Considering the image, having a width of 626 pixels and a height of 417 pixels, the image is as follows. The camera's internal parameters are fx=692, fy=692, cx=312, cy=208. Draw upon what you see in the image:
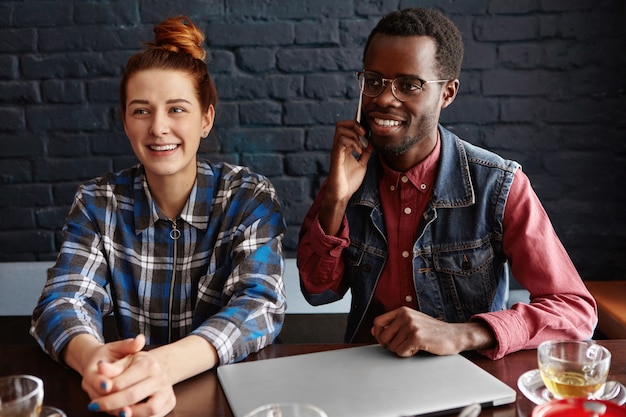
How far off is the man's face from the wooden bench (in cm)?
94

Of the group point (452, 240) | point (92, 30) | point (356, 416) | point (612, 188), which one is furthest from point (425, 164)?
point (92, 30)

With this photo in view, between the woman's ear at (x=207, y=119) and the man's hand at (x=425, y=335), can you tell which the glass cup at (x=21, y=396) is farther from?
the woman's ear at (x=207, y=119)

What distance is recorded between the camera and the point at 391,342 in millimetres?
1149

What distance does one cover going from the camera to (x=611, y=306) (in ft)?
6.88

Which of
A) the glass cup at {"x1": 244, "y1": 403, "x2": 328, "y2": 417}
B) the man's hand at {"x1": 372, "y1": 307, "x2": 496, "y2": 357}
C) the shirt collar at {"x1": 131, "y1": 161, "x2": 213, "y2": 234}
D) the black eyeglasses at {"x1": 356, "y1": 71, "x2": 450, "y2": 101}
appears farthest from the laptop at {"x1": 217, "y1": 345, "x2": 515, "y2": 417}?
the black eyeglasses at {"x1": 356, "y1": 71, "x2": 450, "y2": 101}

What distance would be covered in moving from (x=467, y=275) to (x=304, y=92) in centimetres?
96

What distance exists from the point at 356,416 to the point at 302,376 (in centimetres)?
16

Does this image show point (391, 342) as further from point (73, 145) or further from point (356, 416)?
point (73, 145)

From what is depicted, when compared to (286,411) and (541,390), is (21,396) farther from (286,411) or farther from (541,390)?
(541,390)

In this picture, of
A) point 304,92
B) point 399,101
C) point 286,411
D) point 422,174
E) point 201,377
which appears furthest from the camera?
point 304,92

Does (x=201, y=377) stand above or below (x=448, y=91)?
below

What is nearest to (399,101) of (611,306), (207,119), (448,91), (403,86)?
(403,86)

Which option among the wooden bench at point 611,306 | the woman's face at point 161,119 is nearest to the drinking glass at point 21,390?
the woman's face at point 161,119

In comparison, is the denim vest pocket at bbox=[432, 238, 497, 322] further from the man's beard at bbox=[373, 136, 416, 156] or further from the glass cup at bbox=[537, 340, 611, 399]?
the glass cup at bbox=[537, 340, 611, 399]
